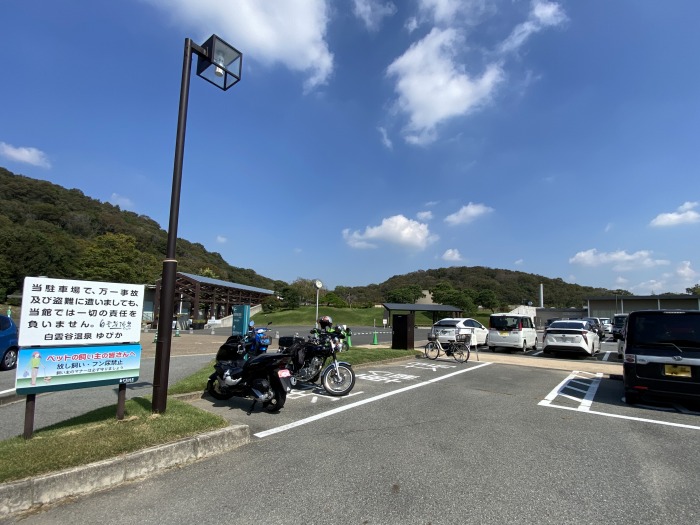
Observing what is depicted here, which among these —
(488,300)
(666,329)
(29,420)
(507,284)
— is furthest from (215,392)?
(507,284)

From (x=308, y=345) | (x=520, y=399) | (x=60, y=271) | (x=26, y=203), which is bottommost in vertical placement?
(x=520, y=399)

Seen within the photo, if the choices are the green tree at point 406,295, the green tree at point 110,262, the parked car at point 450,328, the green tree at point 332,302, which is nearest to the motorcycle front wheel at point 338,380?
the parked car at point 450,328

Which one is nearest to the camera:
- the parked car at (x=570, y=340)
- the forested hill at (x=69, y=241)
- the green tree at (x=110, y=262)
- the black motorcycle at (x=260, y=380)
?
the black motorcycle at (x=260, y=380)

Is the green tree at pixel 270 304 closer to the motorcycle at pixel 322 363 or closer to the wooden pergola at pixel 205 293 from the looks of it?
the wooden pergola at pixel 205 293

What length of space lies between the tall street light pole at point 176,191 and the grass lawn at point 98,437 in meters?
0.38

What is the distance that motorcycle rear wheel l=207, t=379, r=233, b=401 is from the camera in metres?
6.60

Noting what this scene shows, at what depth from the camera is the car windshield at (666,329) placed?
639 cm

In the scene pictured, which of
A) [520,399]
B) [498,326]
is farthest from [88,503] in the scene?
[498,326]

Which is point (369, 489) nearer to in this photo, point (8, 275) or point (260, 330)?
point (260, 330)

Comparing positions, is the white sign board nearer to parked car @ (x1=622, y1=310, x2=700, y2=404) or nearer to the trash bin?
parked car @ (x1=622, y1=310, x2=700, y2=404)

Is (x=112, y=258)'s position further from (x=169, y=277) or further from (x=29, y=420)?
(x=29, y=420)

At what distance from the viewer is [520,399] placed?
23.6ft

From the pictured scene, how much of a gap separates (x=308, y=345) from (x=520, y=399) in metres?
4.10

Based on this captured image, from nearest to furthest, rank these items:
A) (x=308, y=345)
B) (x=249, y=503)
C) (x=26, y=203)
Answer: (x=249, y=503) < (x=308, y=345) < (x=26, y=203)
